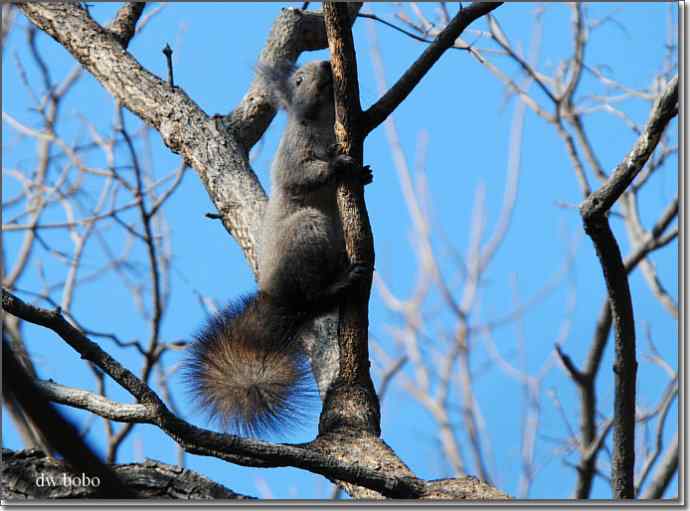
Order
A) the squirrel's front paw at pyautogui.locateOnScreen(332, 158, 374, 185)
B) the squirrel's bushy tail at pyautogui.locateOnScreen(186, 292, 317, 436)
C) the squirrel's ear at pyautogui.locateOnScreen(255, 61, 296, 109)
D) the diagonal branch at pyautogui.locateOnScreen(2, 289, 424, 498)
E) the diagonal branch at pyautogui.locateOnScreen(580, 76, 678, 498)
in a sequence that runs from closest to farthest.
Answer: the diagonal branch at pyautogui.locateOnScreen(2, 289, 424, 498) < the diagonal branch at pyautogui.locateOnScreen(580, 76, 678, 498) < the squirrel's front paw at pyautogui.locateOnScreen(332, 158, 374, 185) < the squirrel's bushy tail at pyautogui.locateOnScreen(186, 292, 317, 436) < the squirrel's ear at pyautogui.locateOnScreen(255, 61, 296, 109)

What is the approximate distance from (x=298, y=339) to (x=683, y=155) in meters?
2.39

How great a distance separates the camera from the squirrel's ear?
19.9 ft

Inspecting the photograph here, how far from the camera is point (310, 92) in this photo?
5.89 m

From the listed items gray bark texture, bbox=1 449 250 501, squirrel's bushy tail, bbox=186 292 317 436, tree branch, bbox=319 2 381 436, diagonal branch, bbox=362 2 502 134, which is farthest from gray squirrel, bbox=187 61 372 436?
gray bark texture, bbox=1 449 250 501

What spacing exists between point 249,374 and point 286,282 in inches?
34.1

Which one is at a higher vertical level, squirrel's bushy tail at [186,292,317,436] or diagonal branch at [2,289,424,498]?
squirrel's bushy tail at [186,292,317,436]

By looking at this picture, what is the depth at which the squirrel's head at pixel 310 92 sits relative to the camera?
5891mm

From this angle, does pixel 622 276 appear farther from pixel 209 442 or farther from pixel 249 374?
pixel 209 442

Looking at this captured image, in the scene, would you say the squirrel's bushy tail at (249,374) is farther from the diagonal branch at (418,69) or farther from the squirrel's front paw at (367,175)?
the diagonal branch at (418,69)

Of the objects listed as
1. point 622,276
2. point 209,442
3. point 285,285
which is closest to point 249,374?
point 285,285

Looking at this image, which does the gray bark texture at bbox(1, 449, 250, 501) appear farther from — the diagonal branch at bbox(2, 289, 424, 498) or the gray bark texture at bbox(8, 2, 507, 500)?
the diagonal branch at bbox(2, 289, 424, 498)

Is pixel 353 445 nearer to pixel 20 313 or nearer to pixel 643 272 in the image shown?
pixel 20 313

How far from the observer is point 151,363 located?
22.3 feet

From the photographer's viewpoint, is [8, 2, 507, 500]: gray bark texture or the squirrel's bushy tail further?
the squirrel's bushy tail
